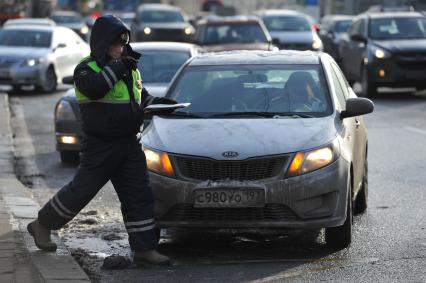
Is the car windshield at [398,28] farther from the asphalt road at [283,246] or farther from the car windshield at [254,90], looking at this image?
the car windshield at [254,90]

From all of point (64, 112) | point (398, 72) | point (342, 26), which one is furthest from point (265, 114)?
point (342, 26)

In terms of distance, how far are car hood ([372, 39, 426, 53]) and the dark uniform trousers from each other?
57.1ft

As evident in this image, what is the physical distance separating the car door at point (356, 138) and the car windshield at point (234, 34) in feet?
47.4

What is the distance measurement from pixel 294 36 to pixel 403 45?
724cm

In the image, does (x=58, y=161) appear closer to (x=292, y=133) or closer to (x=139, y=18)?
(x=292, y=133)

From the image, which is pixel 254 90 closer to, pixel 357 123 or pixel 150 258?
pixel 357 123

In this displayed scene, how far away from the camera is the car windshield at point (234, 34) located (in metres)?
25.7

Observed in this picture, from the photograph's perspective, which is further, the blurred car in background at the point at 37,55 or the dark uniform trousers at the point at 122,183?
the blurred car in background at the point at 37,55

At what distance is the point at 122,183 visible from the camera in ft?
28.4

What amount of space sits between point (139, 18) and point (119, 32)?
34.9 meters

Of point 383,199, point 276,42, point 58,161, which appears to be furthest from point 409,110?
point 383,199

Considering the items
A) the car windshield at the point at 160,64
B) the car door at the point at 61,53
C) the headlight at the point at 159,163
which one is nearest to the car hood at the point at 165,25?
the car door at the point at 61,53

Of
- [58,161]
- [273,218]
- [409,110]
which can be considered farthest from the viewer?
[409,110]

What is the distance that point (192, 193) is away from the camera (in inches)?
348
